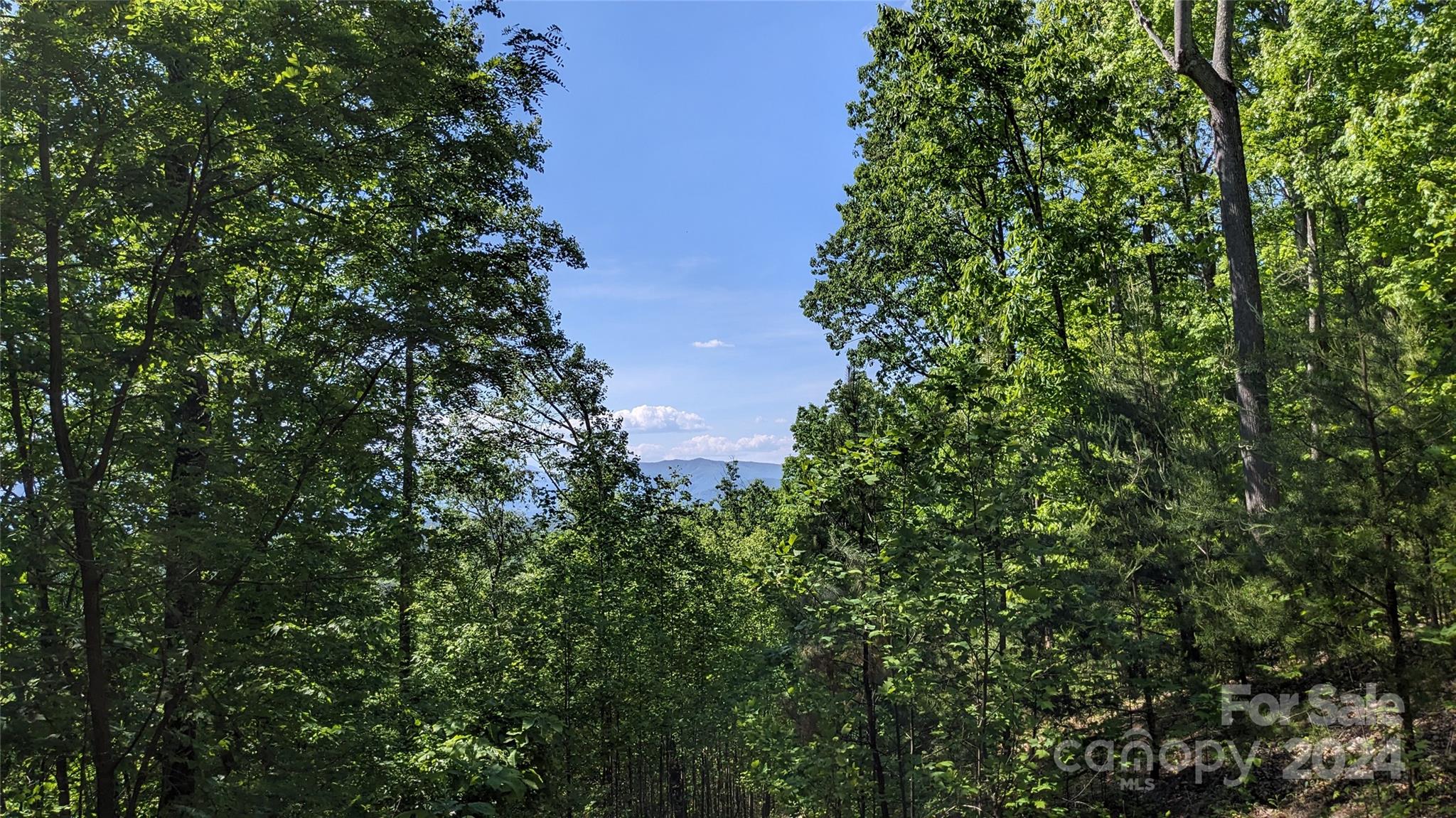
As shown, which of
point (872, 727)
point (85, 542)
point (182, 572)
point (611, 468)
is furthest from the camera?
point (611, 468)

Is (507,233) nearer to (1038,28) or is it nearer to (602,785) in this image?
(602,785)

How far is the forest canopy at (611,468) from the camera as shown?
3.47 metres

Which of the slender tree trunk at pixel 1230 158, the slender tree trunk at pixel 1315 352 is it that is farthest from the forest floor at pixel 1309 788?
the slender tree trunk at pixel 1230 158

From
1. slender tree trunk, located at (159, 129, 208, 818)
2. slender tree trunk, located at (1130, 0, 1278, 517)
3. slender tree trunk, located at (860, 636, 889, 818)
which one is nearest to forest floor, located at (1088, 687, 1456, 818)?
slender tree trunk, located at (1130, 0, 1278, 517)

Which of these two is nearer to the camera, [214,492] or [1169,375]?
[214,492]

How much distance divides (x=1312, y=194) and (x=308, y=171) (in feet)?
41.9

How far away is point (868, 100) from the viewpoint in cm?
1589

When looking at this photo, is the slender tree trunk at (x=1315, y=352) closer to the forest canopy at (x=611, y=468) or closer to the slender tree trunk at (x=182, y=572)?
the forest canopy at (x=611, y=468)

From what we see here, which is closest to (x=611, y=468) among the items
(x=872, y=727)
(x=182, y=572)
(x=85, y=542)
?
(x=872, y=727)

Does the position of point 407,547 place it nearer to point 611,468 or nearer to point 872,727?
point 872,727

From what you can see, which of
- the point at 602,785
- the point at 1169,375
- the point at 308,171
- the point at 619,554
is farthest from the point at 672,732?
the point at 308,171

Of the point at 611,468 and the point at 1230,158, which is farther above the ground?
the point at 1230,158

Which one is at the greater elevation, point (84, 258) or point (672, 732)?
point (84, 258)

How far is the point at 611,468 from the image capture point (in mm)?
12398
